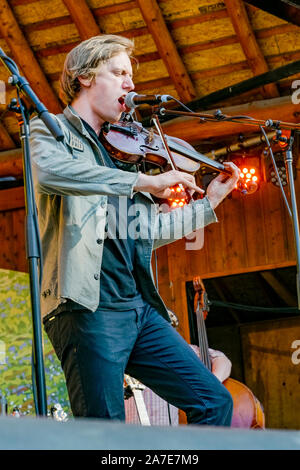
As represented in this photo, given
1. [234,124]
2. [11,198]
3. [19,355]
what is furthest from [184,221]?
[11,198]

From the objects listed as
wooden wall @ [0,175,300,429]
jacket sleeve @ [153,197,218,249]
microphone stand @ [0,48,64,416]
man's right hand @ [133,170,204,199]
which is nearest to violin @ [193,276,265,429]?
wooden wall @ [0,175,300,429]

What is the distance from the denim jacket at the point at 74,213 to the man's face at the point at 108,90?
12 cm

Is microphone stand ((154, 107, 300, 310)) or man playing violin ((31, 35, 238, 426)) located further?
microphone stand ((154, 107, 300, 310))

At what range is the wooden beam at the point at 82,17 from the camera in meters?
7.07

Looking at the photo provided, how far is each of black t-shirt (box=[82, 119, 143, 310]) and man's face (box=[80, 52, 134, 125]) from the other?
0.35m

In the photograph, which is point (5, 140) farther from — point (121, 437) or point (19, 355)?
point (121, 437)

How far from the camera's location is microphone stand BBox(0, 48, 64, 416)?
2203 mm

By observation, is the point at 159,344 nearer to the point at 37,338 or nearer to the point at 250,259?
the point at 37,338

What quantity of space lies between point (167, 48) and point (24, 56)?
55.6 inches

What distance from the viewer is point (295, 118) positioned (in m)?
7.50

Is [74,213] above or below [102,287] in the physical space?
above

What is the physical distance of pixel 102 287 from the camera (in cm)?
257

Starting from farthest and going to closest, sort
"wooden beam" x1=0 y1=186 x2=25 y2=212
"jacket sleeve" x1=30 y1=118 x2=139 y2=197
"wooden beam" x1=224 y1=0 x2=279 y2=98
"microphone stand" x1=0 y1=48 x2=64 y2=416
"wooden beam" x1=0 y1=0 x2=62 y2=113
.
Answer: "wooden beam" x1=0 y1=186 x2=25 y2=212, "wooden beam" x1=0 y1=0 x2=62 y2=113, "wooden beam" x1=224 y1=0 x2=279 y2=98, "jacket sleeve" x1=30 y1=118 x2=139 y2=197, "microphone stand" x1=0 y1=48 x2=64 y2=416

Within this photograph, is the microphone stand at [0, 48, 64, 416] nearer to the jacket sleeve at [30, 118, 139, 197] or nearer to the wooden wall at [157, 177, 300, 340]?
the jacket sleeve at [30, 118, 139, 197]
